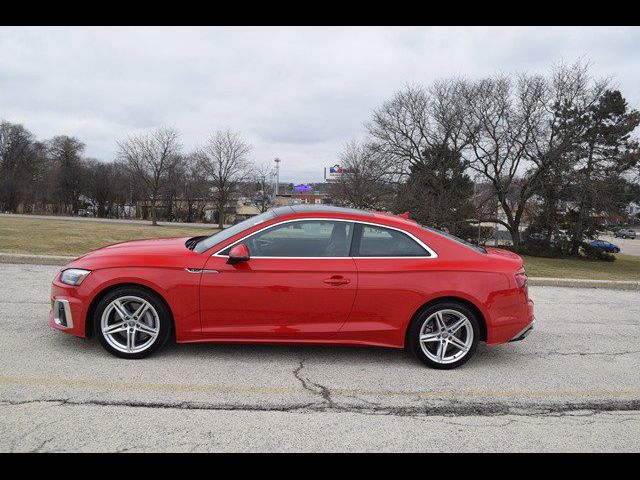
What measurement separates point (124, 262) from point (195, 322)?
85 centimetres

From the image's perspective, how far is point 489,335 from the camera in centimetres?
434

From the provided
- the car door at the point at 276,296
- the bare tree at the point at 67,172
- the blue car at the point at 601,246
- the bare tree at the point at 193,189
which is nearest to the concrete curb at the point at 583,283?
the car door at the point at 276,296

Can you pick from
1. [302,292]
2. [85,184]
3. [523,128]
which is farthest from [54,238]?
[85,184]

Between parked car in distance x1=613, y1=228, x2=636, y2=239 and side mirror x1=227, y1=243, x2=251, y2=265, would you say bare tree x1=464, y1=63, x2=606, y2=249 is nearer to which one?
parked car in distance x1=613, y1=228, x2=636, y2=239

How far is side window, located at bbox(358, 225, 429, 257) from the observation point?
14.3 feet

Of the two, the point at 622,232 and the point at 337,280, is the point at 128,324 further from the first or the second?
the point at 622,232

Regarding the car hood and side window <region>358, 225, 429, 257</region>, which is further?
side window <region>358, 225, 429, 257</region>

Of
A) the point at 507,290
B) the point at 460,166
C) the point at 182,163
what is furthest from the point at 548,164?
the point at 182,163

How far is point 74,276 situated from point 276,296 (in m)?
1.88

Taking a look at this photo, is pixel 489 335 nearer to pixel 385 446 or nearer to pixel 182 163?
pixel 385 446

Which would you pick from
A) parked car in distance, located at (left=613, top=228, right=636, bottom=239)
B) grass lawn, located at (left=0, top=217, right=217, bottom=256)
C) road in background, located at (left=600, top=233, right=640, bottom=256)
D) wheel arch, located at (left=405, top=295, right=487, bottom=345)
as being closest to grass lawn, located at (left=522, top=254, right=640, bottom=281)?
parked car in distance, located at (left=613, top=228, right=636, bottom=239)

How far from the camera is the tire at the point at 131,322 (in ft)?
13.5

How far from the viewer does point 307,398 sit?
11.7 ft

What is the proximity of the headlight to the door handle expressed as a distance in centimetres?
219
